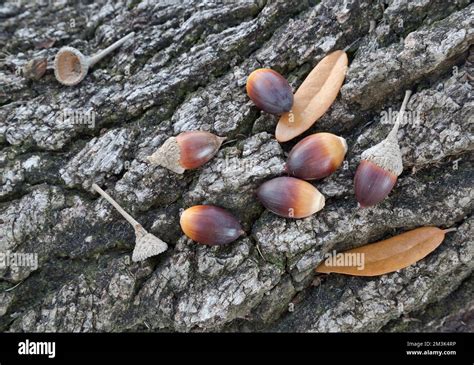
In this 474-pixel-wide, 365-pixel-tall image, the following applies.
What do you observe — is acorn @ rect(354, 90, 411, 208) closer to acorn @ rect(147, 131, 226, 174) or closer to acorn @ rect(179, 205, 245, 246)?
acorn @ rect(179, 205, 245, 246)

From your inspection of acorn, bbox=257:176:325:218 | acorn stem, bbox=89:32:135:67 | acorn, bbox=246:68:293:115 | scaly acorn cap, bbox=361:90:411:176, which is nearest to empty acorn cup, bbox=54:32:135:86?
acorn stem, bbox=89:32:135:67

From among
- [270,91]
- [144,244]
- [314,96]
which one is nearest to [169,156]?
[144,244]

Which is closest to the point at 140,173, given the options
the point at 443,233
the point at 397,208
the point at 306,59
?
the point at 306,59

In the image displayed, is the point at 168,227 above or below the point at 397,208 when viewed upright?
below

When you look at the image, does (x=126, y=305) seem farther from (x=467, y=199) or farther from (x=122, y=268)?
(x=467, y=199)

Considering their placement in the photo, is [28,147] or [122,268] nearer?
[122,268]

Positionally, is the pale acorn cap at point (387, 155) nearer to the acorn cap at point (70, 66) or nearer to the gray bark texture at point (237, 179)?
the gray bark texture at point (237, 179)

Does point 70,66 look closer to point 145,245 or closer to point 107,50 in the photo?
point 107,50
